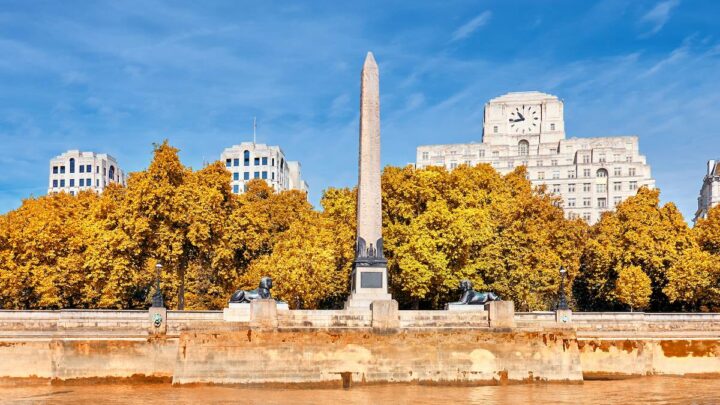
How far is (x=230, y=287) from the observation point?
50.8 meters

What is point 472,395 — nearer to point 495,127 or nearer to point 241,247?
point 241,247

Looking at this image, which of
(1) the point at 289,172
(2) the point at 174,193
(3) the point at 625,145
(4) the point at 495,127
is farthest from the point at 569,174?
(2) the point at 174,193

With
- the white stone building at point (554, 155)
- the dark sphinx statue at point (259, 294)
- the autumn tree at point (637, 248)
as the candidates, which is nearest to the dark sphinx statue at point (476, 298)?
the dark sphinx statue at point (259, 294)

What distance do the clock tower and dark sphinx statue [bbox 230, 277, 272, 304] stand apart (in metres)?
81.2

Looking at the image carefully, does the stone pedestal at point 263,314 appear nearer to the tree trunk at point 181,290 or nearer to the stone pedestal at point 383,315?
the stone pedestal at point 383,315

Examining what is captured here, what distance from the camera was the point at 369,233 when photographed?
37250mm

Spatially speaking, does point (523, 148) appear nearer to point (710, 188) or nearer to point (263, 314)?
point (710, 188)

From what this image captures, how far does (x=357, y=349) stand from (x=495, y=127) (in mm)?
84119

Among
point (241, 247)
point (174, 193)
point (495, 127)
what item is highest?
point (495, 127)

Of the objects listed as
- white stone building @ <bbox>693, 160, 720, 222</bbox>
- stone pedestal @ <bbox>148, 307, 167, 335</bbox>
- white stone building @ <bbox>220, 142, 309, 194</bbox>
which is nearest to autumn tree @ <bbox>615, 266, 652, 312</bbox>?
stone pedestal @ <bbox>148, 307, 167, 335</bbox>

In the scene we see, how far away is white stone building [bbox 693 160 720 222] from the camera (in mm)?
96625

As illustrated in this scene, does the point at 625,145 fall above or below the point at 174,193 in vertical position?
above

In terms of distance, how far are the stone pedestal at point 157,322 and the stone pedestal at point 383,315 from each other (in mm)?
9842

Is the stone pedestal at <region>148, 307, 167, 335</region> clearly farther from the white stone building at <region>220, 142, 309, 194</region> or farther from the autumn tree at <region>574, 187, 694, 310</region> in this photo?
the white stone building at <region>220, 142, 309, 194</region>
